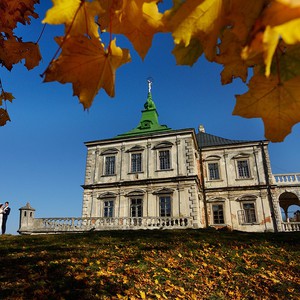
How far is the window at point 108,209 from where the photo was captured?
20545 mm

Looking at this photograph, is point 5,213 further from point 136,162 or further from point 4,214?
point 136,162

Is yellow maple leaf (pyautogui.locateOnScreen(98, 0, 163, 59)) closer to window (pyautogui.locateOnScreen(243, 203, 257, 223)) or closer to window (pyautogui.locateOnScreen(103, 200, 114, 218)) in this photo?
window (pyautogui.locateOnScreen(103, 200, 114, 218))

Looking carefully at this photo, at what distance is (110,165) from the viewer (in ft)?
72.6

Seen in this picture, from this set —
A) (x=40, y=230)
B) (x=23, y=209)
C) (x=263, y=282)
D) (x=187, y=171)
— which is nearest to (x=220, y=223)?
(x=187, y=171)

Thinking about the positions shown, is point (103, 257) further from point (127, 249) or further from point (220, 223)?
point (220, 223)

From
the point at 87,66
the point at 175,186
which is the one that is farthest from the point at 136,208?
the point at 87,66

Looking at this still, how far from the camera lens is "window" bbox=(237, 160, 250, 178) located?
22328mm

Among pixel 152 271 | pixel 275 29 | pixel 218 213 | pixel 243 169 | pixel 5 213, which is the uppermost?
pixel 243 169

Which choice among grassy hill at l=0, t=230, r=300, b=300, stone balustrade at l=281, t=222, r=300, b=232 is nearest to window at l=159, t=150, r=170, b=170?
stone balustrade at l=281, t=222, r=300, b=232

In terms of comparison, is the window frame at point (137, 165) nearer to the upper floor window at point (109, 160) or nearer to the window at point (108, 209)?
the upper floor window at point (109, 160)

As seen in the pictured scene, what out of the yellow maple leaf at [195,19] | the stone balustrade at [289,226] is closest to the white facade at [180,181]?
the stone balustrade at [289,226]

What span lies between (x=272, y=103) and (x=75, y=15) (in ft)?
1.69

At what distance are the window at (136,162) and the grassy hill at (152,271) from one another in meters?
13.2

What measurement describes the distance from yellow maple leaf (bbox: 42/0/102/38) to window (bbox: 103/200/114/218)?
68.0 ft
